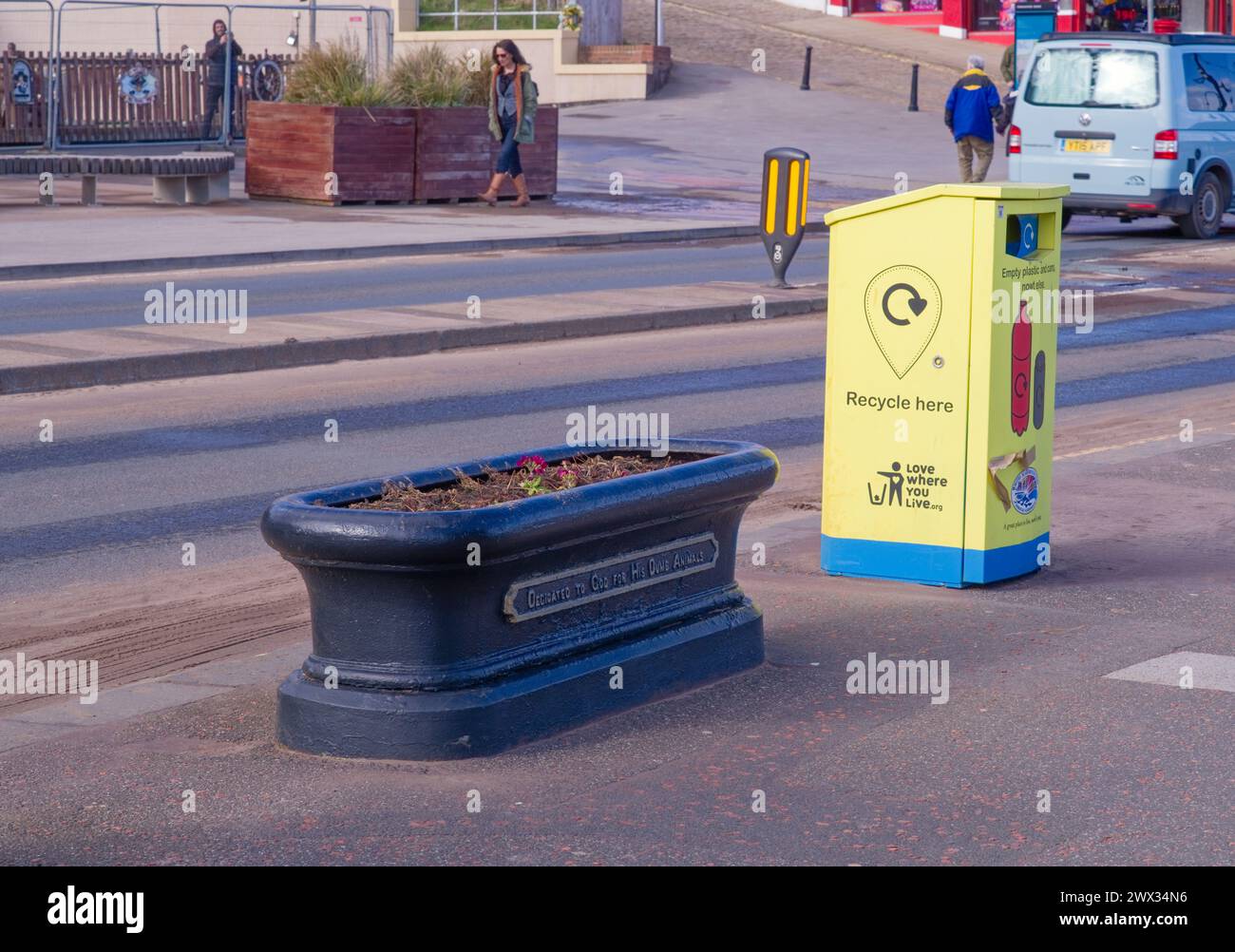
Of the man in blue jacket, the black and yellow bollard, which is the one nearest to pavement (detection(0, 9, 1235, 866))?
the black and yellow bollard

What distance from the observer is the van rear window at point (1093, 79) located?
21.9m

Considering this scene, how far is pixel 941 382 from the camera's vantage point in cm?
672

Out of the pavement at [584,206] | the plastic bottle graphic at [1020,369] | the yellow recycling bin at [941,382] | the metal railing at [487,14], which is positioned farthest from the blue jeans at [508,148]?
the metal railing at [487,14]

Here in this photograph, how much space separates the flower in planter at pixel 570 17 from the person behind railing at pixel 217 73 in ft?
39.6

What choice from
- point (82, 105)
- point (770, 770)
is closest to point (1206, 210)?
point (82, 105)

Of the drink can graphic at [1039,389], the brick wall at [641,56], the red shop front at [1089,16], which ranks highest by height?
the red shop front at [1089,16]

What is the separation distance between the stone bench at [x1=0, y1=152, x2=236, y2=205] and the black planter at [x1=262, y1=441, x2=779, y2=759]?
1847 centimetres

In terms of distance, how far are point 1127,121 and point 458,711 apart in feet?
61.3

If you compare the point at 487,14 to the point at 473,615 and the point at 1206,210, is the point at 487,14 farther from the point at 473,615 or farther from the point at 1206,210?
the point at 473,615

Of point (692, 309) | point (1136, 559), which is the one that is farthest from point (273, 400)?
point (1136, 559)

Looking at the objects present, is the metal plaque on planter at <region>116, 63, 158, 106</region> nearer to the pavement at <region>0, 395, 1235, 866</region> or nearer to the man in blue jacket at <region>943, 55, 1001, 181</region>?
the man in blue jacket at <region>943, 55, 1001, 181</region>

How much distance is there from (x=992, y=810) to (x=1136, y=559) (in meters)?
2.99

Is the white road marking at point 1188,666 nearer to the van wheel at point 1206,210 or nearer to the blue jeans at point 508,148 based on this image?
the van wheel at point 1206,210
